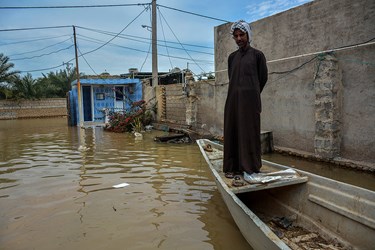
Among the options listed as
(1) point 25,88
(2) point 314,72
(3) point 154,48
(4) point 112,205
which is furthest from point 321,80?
(1) point 25,88

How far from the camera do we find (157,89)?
49.9 feet

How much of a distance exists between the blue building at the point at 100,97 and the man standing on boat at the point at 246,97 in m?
15.5

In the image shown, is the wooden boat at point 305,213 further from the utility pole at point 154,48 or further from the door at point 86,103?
the door at point 86,103

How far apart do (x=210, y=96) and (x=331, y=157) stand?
5219 millimetres

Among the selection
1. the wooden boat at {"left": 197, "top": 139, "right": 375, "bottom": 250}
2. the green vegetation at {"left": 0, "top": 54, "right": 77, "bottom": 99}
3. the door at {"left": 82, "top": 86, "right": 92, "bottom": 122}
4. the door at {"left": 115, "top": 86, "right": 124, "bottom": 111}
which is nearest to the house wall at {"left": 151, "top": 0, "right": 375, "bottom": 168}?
the wooden boat at {"left": 197, "top": 139, "right": 375, "bottom": 250}

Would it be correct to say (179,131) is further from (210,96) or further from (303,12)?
(303,12)

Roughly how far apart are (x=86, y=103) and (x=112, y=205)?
52.3 ft

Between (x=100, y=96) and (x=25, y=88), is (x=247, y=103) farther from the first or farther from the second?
(x=25, y=88)

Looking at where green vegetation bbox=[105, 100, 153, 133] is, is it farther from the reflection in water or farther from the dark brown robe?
the dark brown robe

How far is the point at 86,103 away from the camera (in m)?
19.2

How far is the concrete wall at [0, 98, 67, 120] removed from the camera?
26734 millimetres

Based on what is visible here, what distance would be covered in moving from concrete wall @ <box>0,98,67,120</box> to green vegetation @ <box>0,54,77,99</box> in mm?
563

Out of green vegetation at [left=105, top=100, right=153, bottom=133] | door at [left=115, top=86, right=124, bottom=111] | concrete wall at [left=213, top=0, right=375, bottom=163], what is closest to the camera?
concrete wall at [left=213, top=0, right=375, bottom=163]

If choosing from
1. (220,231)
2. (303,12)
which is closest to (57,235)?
(220,231)
